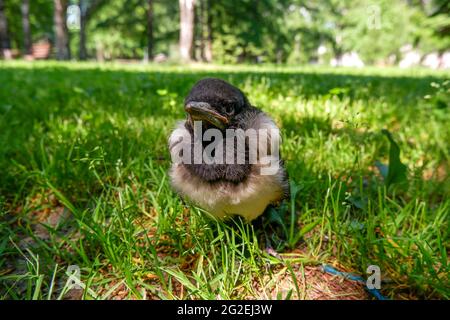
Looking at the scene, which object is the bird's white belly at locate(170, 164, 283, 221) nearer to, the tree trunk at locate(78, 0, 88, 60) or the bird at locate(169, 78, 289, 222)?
the bird at locate(169, 78, 289, 222)

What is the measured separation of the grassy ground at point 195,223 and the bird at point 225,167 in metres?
0.13

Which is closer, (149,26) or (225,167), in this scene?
(225,167)

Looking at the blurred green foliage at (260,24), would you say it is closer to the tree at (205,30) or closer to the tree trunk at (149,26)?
the tree at (205,30)

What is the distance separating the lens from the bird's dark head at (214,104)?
5.05ft

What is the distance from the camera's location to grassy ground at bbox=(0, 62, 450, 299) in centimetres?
148

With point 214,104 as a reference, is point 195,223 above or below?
below

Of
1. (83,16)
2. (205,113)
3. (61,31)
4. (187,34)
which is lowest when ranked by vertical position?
(205,113)

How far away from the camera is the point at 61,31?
63.3ft

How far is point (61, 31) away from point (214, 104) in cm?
2099

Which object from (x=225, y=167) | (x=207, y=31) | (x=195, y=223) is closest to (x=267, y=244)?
(x=195, y=223)

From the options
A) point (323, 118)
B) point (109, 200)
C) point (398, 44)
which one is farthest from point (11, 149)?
point (398, 44)

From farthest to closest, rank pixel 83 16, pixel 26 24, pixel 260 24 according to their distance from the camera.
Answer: pixel 83 16
pixel 260 24
pixel 26 24

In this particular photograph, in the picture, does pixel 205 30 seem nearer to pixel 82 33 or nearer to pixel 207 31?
pixel 207 31

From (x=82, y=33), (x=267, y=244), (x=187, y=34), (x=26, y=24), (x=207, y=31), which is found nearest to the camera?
(x=267, y=244)
